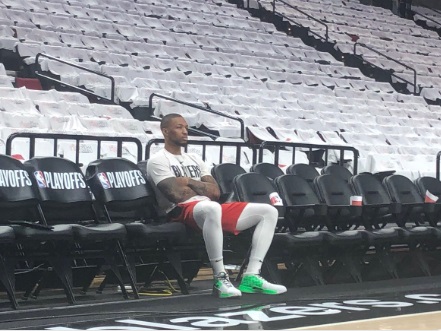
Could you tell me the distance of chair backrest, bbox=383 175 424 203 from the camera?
774 centimetres

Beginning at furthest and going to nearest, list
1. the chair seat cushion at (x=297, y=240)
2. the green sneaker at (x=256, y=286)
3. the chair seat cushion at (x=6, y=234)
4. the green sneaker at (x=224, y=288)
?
the chair seat cushion at (x=297, y=240)
the green sneaker at (x=256, y=286)
the green sneaker at (x=224, y=288)
the chair seat cushion at (x=6, y=234)

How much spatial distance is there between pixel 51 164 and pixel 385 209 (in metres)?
3.02

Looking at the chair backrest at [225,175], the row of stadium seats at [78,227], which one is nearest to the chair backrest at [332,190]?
the chair backrest at [225,175]

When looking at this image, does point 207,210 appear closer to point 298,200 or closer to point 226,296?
point 226,296

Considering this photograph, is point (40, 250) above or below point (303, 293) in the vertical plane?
above

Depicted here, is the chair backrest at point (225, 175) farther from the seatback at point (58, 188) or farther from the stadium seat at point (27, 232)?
the stadium seat at point (27, 232)

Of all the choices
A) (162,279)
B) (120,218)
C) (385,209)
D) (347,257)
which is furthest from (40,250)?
(385,209)

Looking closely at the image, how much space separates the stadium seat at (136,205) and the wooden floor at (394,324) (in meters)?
1.56

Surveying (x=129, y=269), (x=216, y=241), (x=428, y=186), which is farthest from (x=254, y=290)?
(x=428, y=186)

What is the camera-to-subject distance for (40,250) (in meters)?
5.64

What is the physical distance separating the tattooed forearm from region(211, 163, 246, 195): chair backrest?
29.8 inches

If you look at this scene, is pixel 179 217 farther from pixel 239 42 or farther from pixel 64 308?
pixel 239 42

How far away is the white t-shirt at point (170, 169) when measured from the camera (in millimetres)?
6147

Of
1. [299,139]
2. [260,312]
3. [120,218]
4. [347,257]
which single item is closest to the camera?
[260,312]
